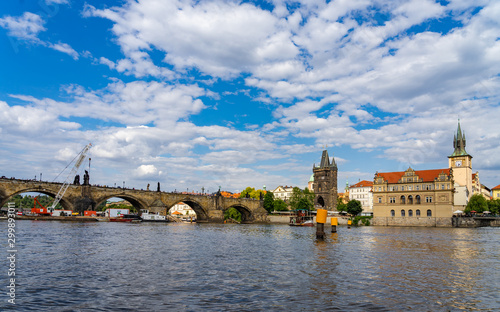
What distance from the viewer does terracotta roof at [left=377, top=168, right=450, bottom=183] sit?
111m

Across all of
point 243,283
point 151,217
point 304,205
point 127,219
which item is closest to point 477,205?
point 304,205

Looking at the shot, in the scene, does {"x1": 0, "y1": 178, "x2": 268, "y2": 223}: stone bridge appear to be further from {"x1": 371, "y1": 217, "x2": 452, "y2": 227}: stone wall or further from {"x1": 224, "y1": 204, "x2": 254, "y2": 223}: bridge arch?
{"x1": 371, "y1": 217, "x2": 452, "y2": 227}: stone wall

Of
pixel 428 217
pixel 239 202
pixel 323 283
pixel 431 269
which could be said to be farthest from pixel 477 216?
pixel 323 283

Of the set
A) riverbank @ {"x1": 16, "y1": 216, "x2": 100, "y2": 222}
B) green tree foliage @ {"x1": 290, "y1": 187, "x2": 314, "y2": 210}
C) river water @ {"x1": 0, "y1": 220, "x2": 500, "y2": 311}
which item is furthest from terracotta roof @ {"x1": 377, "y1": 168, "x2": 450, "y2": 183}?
river water @ {"x1": 0, "y1": 220, "x2": 500, "y2": 311}

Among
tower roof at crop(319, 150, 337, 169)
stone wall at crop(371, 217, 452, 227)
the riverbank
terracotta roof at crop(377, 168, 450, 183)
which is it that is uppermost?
tower roof at crop(319, 150, 337, 169)

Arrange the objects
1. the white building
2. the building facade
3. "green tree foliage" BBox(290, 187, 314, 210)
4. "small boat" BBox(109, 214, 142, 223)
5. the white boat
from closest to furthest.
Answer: "small boat" BBox(109, 214, 142, 223), the white boat, the building facade, "green tree foliage" BBox(290, 187, 314, 210), the white building

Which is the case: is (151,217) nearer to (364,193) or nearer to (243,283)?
(243,283)

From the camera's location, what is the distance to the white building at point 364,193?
601ft

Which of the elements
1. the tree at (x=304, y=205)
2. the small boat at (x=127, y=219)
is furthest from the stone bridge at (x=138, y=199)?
the tree at (x=304, y=205)

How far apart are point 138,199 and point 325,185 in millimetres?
103489

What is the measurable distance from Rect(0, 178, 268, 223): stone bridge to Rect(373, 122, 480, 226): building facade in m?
41.2

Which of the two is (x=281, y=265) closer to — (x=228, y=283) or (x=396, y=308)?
(x=228, y=283)

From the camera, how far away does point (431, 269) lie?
21.5 m

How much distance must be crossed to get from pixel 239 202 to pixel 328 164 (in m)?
71.3
